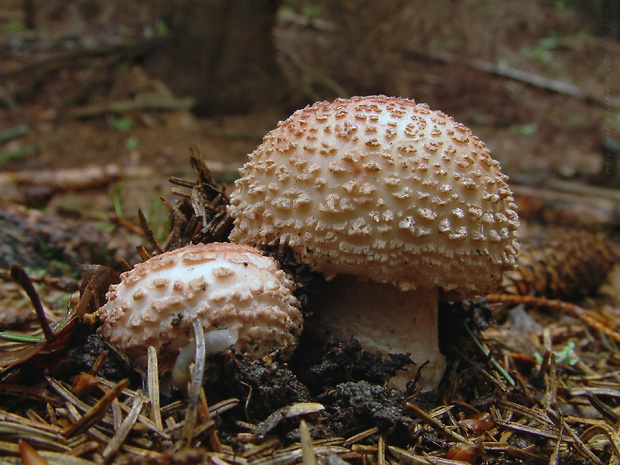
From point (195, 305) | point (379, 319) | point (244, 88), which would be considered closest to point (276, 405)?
point (195, 305)

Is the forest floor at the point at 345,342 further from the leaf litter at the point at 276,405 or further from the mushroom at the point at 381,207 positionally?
the mushroom at the point at 381,207

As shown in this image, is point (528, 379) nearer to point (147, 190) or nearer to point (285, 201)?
point (285, 201)

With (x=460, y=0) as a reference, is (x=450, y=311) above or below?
below

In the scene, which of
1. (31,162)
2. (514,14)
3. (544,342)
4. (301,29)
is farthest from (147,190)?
(514,14)

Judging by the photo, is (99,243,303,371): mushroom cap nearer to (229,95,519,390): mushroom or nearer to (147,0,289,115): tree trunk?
(229,95,519,390): mushroom

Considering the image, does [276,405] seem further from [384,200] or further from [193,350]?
[384,200]

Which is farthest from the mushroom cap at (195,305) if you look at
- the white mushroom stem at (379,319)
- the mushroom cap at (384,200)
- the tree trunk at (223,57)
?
the tree trunk at (223,57)

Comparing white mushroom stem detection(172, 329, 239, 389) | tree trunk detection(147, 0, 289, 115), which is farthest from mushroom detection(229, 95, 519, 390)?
tree trunk detection(147, 0, 289, 115)
